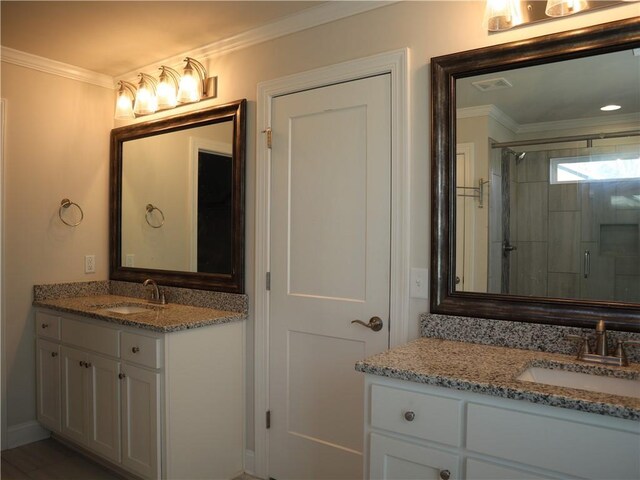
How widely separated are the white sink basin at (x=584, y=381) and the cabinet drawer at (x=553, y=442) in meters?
0.18

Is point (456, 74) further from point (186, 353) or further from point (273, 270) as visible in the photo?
point (186, 353)

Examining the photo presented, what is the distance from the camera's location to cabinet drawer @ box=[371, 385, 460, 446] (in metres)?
1.48

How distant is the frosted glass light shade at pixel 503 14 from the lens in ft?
6.04

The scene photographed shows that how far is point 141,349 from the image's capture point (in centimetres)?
238

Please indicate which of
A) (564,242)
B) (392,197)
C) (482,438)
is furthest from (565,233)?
(482,438)

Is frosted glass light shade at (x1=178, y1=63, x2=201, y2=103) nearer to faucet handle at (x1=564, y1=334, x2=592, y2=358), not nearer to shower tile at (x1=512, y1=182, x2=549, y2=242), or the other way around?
shower tile at (x1=512, y1=182, x2=549, y2=242)

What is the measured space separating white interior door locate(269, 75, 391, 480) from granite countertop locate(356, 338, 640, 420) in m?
0.48

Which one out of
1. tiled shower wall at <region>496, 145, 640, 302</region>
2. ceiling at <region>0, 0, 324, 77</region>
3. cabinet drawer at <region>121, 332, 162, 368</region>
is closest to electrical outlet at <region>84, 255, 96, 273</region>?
cabinet drawer at <region>121, 332, 162, 368</region>

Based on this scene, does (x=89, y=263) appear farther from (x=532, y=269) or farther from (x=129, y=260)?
(x=532, y=269)

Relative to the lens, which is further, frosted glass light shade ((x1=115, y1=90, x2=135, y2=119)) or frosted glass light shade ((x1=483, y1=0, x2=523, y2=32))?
frosted glass light shade ((x1=115, y1=90, x2=135, y2=119))

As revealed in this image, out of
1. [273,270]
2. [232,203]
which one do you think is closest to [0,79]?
[232,203]

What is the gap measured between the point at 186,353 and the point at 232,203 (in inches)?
34.1

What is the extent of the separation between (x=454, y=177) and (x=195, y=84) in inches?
67.2

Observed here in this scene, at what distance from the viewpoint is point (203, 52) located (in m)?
2.93
